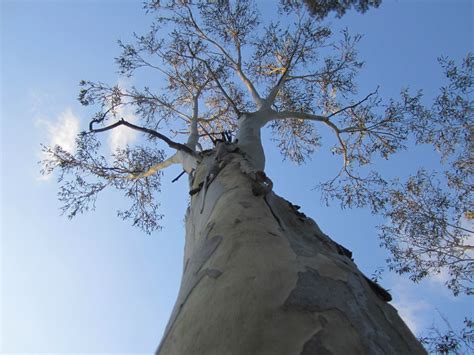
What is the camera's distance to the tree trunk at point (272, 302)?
2.92 ft

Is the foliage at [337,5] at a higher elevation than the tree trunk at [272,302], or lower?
higher

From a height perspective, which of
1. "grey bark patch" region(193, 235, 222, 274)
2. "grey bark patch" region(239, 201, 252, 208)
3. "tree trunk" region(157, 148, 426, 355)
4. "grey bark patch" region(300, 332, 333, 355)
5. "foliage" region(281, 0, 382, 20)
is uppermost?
"foliage" region(281, 0, 382, 20)

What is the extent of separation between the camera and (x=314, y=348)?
842mm

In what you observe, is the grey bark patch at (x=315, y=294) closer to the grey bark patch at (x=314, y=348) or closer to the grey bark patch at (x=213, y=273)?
the grey bark patch at (x=314, y=348)

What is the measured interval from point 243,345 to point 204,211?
1.21 meters

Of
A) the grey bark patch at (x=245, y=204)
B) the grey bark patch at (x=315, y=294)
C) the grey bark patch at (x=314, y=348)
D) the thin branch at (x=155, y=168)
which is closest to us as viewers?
the grey bark patch at (x=314, y=348)

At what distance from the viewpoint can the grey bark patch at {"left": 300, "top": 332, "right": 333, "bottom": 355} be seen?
830mm

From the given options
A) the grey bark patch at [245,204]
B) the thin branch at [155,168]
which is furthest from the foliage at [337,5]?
the grey bark patch at [245,204]

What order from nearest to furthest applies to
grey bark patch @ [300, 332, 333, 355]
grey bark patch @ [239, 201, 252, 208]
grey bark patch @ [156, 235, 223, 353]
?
grey bark patch @ [300, 332, 333, 355], grey bark patch @ [156, 235, 223, 353], grey bark patch @ [239, 201, 252, 208]

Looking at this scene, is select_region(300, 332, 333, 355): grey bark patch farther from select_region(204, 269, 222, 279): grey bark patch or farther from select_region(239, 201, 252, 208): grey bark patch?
select_region(239, 201, 252, 208): grey bark patch

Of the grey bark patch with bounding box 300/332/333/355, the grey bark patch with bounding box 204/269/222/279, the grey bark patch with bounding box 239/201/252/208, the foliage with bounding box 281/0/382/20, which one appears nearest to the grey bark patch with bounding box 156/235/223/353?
the grey bark patch with bounding box 204/269/222/279

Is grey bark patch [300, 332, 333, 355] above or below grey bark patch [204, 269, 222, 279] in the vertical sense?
below

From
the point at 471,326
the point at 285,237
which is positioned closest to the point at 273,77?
the point at 471,326

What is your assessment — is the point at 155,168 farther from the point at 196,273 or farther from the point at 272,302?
the point at 272,302
